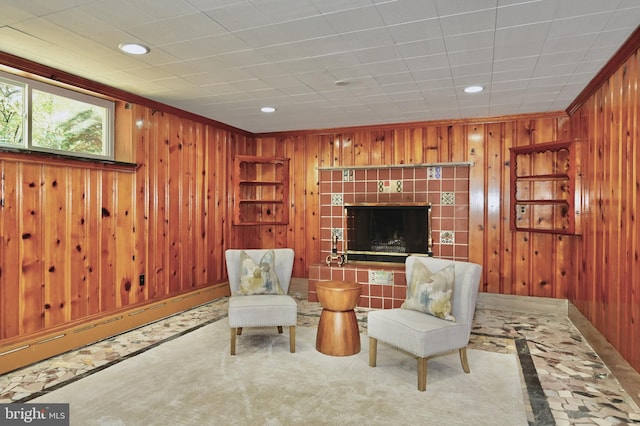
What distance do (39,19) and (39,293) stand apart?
2.12 metres

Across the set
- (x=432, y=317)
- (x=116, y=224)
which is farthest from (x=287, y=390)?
(x=116, y=224)

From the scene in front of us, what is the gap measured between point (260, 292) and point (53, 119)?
2.40 metres

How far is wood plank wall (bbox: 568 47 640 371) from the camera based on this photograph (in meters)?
2.72

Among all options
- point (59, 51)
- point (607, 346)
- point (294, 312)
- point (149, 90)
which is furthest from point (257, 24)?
point (607, 346)

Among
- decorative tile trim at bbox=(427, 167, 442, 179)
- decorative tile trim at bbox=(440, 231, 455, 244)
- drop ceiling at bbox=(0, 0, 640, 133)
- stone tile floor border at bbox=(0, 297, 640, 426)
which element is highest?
drop ceiling at bbox=(0, 0, 640, 133)

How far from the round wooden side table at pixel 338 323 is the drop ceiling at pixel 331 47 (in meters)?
1.88

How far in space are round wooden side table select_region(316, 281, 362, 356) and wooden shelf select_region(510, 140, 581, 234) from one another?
250 centimetres

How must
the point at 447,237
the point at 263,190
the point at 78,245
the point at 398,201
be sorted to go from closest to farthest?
the point at 78,245, the point at 447,237, the point at 398,201, the point at 263,190

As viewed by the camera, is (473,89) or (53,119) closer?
(53,119)

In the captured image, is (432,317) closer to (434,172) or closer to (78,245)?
(434,172)

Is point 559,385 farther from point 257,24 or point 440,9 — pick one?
point 257,24

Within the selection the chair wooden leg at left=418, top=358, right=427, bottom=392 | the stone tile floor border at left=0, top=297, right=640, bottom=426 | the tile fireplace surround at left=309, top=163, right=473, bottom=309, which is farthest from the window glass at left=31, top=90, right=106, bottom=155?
the chair wooden leg at left=418, top=358, right=427, bottom=392

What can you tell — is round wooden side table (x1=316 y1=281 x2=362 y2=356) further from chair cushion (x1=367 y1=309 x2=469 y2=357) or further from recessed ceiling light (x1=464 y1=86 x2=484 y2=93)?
recessed ceiling light (x1=464 y1=86 x2=484 y2=93)

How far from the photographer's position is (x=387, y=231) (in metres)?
5.58
